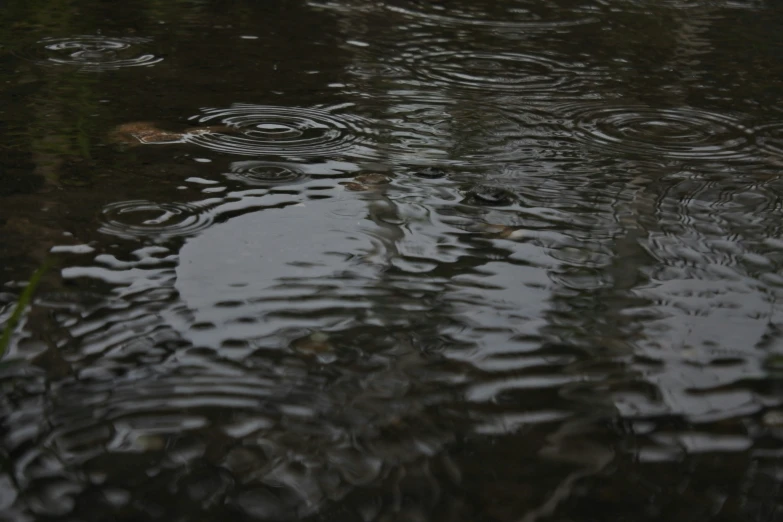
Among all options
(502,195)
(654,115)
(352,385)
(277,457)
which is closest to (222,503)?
(277,457)

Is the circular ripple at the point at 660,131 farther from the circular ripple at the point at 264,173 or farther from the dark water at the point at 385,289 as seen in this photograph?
the circular ripple at the point at 264,173

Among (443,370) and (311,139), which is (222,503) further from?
(311,139)

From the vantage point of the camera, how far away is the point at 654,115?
333 cm

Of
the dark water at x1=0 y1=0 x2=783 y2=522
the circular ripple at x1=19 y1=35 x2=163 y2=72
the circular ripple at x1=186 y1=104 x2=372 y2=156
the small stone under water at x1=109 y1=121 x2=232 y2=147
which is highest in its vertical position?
the circular ripple at x1=19 y1=35 x2=163 y2=72

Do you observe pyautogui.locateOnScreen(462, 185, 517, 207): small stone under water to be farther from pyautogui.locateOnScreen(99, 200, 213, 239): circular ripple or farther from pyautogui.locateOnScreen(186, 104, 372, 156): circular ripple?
pyautogui.locateOnScreen(99, 200, 213, 239): circular ripple

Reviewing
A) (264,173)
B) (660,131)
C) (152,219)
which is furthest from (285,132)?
(660,131)

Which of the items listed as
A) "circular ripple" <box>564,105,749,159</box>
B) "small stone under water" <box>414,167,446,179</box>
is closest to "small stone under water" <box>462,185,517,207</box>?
"small stone under water" <box>414,167,446,179</box>

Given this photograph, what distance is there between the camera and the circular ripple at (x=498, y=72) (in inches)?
143

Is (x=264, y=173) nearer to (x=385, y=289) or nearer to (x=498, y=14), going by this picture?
(x=385, y=289)

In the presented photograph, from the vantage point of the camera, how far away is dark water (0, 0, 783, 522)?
Result: 152cm

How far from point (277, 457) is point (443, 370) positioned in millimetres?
400

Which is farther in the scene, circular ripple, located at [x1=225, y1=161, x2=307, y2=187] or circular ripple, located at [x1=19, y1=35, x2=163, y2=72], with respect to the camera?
circular ripple, located at [x1=19, y1=35, x2=163, y2=72]

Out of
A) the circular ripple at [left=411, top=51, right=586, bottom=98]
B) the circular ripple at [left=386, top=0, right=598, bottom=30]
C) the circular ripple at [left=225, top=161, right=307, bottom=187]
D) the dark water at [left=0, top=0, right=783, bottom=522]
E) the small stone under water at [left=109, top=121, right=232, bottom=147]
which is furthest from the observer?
the circular ripple at [left=386, top=0, right=598, bottom=30]

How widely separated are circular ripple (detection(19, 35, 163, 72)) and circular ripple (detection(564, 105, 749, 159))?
172cm
